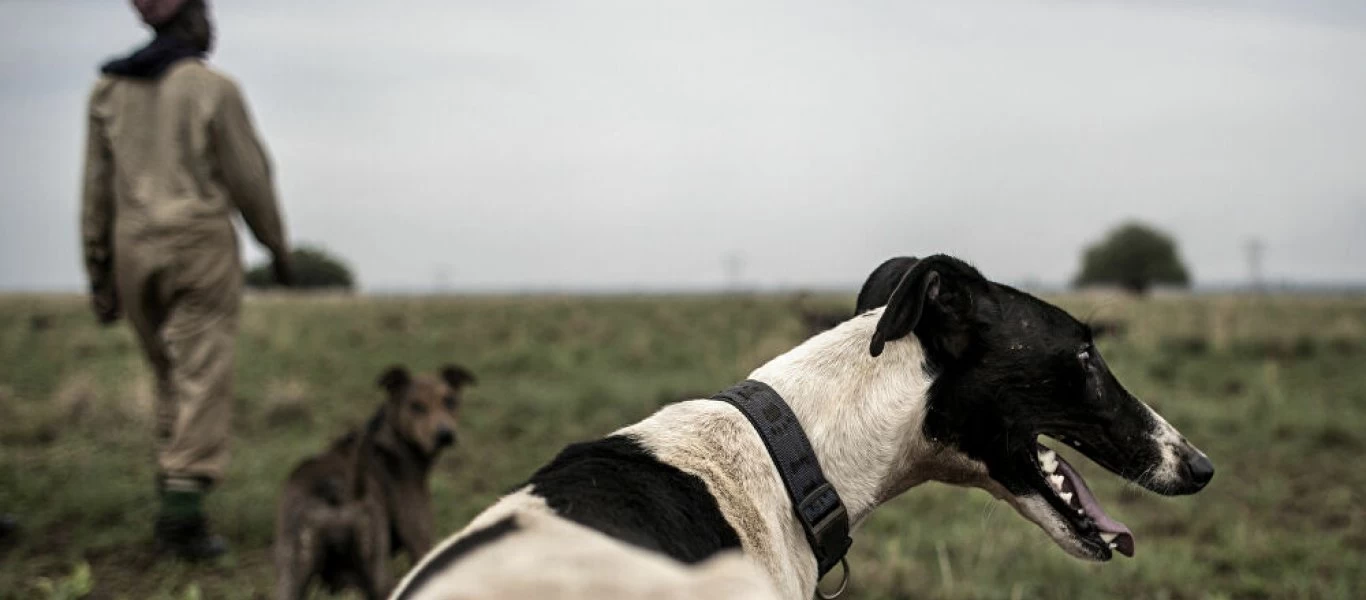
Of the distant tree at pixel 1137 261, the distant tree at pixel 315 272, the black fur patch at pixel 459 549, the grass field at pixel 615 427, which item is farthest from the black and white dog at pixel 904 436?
the distant tree at pixel 1137 261

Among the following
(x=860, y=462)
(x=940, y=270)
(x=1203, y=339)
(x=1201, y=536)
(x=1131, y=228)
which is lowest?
(x=1131, y=228)

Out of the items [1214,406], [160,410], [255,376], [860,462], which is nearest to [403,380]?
[160,410]

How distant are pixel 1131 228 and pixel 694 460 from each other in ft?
339

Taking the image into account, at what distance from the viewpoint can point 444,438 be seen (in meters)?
6.43

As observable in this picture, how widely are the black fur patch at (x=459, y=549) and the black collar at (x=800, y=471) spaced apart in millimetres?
828

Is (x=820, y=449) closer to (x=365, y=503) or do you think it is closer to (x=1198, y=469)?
(x=1198, y=469)

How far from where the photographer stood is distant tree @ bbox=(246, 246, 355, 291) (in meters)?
65.8

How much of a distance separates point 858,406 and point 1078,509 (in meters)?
0.71

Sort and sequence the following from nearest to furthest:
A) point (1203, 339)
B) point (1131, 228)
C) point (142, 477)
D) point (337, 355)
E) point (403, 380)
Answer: point (403, 380), point (142, 477), point (337, 355), point (1203, 339), point (1131, 228)

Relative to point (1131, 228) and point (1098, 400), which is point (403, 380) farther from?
point (1131, 228)

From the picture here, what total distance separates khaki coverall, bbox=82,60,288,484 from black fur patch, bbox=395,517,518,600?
171 inches

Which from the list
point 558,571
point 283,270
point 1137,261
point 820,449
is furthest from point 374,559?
point 1137,261

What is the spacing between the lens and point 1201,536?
6887mm

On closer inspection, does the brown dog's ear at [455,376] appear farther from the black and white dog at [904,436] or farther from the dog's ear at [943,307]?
the dog's ear at [943,307]
